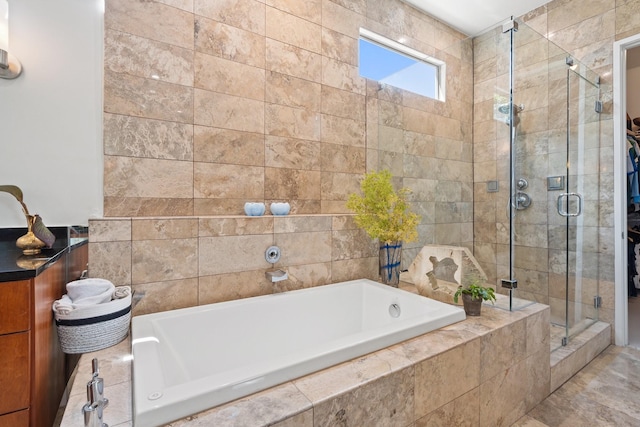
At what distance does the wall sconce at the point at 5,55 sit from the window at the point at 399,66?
2.19 metres

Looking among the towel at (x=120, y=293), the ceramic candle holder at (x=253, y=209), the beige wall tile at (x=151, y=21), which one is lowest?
the towel at (x=120, y=293)

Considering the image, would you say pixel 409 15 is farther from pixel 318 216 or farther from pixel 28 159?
pixel 28 159

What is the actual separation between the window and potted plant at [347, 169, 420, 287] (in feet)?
3.75

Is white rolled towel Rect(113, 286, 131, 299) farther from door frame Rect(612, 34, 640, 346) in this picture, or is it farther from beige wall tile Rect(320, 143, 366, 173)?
door frame Rect(612, 34, 640, 346)

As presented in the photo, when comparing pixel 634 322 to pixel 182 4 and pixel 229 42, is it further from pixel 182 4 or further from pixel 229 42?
pixel 182 4

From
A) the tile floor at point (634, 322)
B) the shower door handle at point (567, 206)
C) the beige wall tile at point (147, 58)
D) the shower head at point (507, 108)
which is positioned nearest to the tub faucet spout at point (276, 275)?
the beige wall tile at point (147, 58)

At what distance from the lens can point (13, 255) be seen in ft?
3.95

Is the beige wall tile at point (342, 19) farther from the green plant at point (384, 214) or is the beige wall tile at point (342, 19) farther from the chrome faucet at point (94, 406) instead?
the chrome faucet at point (94, 406)

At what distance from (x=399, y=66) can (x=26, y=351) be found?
3168 mm

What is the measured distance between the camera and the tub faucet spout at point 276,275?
1.85 m

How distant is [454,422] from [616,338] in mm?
2179

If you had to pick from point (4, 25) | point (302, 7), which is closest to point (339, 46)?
point (302, 7)

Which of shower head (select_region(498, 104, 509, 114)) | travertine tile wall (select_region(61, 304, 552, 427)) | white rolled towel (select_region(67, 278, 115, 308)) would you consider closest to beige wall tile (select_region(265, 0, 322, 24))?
shower head (select_region(498, 104, 509, 114))

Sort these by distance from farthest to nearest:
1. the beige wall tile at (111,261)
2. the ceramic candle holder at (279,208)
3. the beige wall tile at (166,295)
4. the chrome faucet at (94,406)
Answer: the ceramic candle holder at (279,208) < the beige wall tile at (166,295) < the beige wall tile at (111,261) < the chrome faucet at (94,406)
